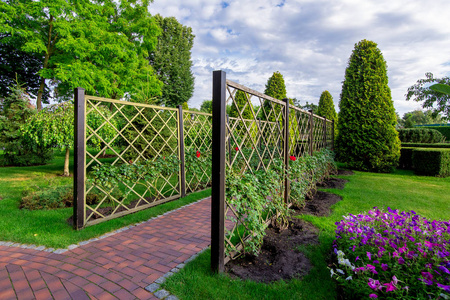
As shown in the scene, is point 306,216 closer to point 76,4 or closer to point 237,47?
point 237,47

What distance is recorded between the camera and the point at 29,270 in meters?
2.27

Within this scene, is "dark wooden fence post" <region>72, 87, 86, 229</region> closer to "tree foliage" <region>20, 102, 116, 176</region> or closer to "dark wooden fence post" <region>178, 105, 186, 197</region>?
"dark wooden fence post" <region>178, 105, 186, 197</region>

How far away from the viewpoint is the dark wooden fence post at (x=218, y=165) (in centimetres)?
208

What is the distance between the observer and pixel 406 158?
891 cm

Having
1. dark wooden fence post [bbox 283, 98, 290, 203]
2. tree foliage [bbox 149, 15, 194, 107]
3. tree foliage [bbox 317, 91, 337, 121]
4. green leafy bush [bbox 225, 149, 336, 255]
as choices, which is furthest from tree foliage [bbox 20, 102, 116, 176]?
tree foliage [bbox 149, 15, 194, 107]

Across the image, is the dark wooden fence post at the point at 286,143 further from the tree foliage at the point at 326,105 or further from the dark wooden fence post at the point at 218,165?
the tree foliage at the point at 326,105

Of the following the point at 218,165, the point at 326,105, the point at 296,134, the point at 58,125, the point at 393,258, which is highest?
the point at 326,105

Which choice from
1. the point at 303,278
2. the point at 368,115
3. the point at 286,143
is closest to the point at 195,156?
the point at 286,143

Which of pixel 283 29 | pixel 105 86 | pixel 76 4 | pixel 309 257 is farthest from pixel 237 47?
pixel 76 4

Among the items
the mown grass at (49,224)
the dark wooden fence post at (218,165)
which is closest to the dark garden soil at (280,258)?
the dark wooden fence post at (218,165)

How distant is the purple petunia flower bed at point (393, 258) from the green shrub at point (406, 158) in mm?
8109

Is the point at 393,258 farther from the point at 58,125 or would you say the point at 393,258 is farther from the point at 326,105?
the point at 326,105

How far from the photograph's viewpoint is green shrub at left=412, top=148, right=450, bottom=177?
291 inches

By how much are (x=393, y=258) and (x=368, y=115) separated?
25.8ft
